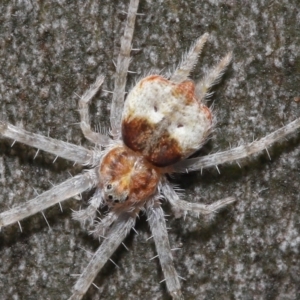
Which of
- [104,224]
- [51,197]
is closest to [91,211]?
[104,224]

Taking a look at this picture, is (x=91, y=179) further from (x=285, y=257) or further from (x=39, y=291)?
(x=285, y=257)

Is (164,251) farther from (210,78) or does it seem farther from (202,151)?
(210,78)

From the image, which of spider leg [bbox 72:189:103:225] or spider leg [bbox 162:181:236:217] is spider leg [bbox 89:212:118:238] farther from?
spider leg [bbox 162:181:236:217]

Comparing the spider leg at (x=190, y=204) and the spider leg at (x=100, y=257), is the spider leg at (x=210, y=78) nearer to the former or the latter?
the spider leg at (x=190, y=204)

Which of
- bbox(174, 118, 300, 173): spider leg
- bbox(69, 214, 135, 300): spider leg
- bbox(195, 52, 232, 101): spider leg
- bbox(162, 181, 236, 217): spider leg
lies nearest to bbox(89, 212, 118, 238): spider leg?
bbox(69, 214, 135, 300): spider leg

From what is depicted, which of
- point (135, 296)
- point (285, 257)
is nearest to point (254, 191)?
point (285, 257)

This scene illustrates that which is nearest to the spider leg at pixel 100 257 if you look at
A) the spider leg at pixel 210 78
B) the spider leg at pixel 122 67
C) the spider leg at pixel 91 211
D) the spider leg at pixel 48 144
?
the spider leg at pixel 91 211

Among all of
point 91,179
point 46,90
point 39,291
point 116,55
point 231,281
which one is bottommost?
point 39,291
